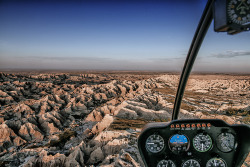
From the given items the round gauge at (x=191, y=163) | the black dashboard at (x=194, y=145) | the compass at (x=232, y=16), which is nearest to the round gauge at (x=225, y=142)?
the black dashboard at (x=194, y=145)

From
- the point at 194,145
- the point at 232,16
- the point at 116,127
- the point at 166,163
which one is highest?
the point at 232,16

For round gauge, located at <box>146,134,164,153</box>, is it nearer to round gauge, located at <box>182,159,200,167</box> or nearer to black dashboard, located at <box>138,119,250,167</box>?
black dashboard, located at <box>138,119,250,167</box>

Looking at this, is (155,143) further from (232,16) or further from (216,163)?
(232,16)

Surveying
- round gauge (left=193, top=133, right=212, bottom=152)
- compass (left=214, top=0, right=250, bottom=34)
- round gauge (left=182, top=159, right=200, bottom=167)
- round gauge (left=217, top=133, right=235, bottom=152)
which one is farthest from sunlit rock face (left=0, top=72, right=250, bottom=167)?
compass (left=214, top=0, right=250, bottom=34)

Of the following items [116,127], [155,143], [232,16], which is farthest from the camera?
[116,127]

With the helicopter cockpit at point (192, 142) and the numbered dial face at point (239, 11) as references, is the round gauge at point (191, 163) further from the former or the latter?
the numbered dial face at point (239, 11)

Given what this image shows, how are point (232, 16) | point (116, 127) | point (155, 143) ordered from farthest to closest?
point (116, 127)
point (155, 143)
point (232, 16)

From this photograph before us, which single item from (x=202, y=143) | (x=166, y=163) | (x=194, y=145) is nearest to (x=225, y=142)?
(x=202, y=143)
